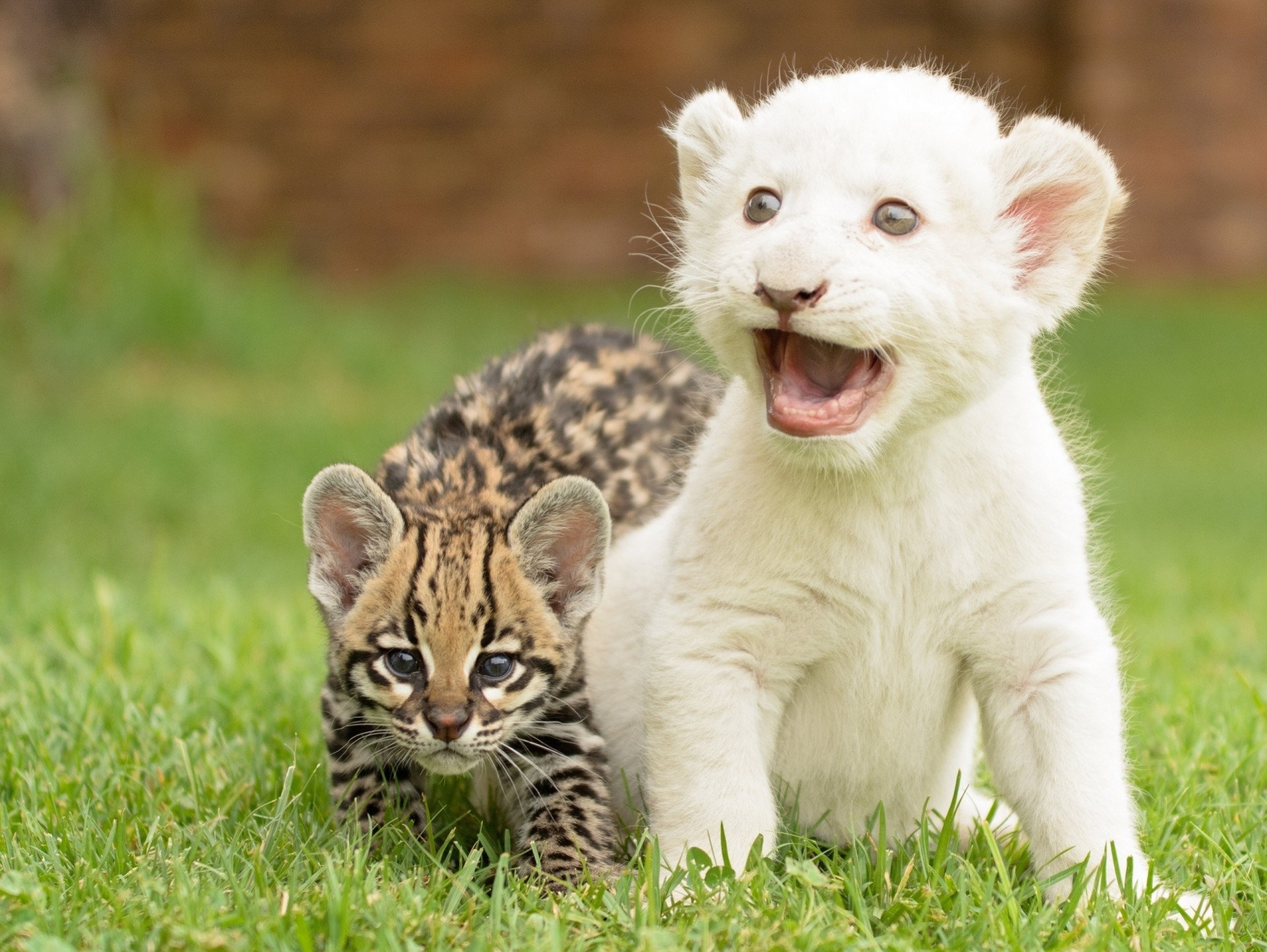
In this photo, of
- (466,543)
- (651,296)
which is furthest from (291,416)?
(466,543)

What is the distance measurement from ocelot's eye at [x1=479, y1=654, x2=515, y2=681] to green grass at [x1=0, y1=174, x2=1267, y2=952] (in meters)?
0.50

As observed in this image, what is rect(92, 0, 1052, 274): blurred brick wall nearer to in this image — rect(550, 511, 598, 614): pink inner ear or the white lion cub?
rect(550, 511, 598, 614): pink inner ear

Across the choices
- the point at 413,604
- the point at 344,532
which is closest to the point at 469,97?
the point at 344,532

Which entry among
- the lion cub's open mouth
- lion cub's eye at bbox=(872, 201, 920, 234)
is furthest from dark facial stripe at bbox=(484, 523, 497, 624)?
lion cub's eye at bbox=(872, 201, 920, 234)

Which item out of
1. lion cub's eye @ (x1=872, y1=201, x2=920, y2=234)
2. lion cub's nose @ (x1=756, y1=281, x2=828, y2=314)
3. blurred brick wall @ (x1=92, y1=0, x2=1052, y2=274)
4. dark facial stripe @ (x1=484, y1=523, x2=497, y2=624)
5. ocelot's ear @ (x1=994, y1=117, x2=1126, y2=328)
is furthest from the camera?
blurred brick wall @ (x1=92, y1=0, x2=1052, y2=274)

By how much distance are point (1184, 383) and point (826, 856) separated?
13.0 meters

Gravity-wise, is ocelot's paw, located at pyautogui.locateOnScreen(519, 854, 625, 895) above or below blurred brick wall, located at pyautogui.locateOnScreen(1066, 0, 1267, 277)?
below

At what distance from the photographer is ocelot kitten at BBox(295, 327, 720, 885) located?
3.63 m

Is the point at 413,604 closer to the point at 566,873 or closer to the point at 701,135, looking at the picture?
the point at 566,873

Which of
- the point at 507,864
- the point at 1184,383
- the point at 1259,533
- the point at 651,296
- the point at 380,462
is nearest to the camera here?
the point at 507,864

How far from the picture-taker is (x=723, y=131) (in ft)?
12.4

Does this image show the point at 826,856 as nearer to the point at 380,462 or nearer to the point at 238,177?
the point at 380,462

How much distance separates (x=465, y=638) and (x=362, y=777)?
1.98 ft

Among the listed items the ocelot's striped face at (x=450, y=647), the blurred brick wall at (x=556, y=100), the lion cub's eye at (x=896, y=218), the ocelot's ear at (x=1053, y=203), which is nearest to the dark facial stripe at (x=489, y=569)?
the ocelot's striped face at (x=450, y=647)
